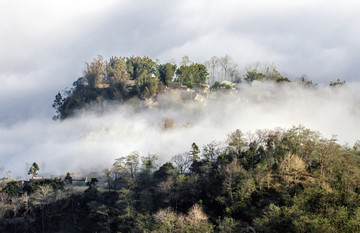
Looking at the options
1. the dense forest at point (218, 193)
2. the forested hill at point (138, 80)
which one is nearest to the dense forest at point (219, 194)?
the dense forest at point (218, 193)

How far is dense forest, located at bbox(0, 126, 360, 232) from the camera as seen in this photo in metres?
36.7

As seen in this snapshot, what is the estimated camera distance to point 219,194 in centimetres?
4697

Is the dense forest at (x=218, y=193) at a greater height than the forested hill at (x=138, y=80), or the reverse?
the forested hill at (x=138, y=80)

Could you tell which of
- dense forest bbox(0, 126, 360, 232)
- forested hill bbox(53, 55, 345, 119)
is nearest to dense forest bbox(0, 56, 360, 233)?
dense forest bbox(0, 126, 360, 232)

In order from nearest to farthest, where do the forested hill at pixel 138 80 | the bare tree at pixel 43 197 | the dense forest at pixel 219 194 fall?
the dense forest at pixel 219 194 → the bare tree at pixel 43 197 → the forested hill at pixel 138 80

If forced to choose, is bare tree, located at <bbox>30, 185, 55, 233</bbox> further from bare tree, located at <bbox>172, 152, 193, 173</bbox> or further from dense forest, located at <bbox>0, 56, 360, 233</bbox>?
bare tree, located at <bbox>172, 152, 193, 173</bbox>

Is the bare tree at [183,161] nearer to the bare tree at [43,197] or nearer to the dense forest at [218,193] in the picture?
the dense forest at [218,193]

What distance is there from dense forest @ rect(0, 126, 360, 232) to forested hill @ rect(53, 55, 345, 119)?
28.8m

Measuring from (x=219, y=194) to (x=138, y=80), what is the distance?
4589 cm

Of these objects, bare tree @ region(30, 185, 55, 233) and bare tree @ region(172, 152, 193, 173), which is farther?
bare tree @ region(172, 152, 193, 173)

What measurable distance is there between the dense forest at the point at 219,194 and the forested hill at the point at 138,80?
28.8 metres

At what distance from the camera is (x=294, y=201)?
37.1 m

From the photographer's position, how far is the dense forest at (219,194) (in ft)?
120

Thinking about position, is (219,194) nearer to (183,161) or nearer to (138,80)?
(183,161)
